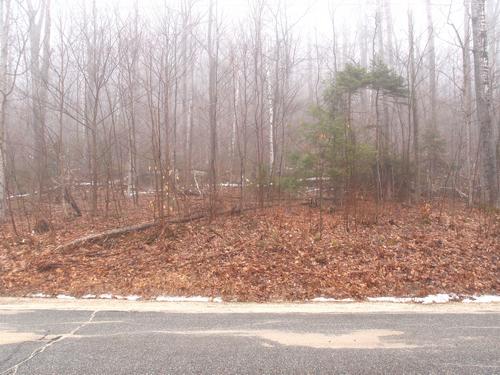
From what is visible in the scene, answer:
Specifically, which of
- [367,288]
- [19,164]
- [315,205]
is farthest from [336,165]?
[19,164]

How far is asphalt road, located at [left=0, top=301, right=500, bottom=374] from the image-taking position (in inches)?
138

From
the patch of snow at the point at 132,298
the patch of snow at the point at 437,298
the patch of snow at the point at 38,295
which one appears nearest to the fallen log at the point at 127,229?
the patch of snow at the point at 38,295

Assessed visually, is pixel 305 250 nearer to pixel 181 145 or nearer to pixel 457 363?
pixel 457 363

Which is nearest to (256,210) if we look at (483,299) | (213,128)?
(213,128)

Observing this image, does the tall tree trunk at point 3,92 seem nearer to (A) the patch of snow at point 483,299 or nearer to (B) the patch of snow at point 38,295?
(B) the patch of snow at point 38,295

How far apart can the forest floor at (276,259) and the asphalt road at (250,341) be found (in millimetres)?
1136

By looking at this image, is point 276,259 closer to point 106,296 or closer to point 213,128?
point 106,296

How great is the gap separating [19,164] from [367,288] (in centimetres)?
1570

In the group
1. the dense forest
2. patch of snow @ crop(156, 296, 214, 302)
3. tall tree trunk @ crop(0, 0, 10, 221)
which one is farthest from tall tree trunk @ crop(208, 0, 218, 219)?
tall tree trunk @ crop(0, 0, 10, 221)

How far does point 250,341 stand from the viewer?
4.13 metres

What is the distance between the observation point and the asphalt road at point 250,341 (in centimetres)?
350

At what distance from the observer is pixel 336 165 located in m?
11.0

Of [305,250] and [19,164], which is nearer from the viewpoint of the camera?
[305,250]

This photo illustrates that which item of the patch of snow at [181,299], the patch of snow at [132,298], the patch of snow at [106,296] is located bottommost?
the patch of snow at [181,299]
